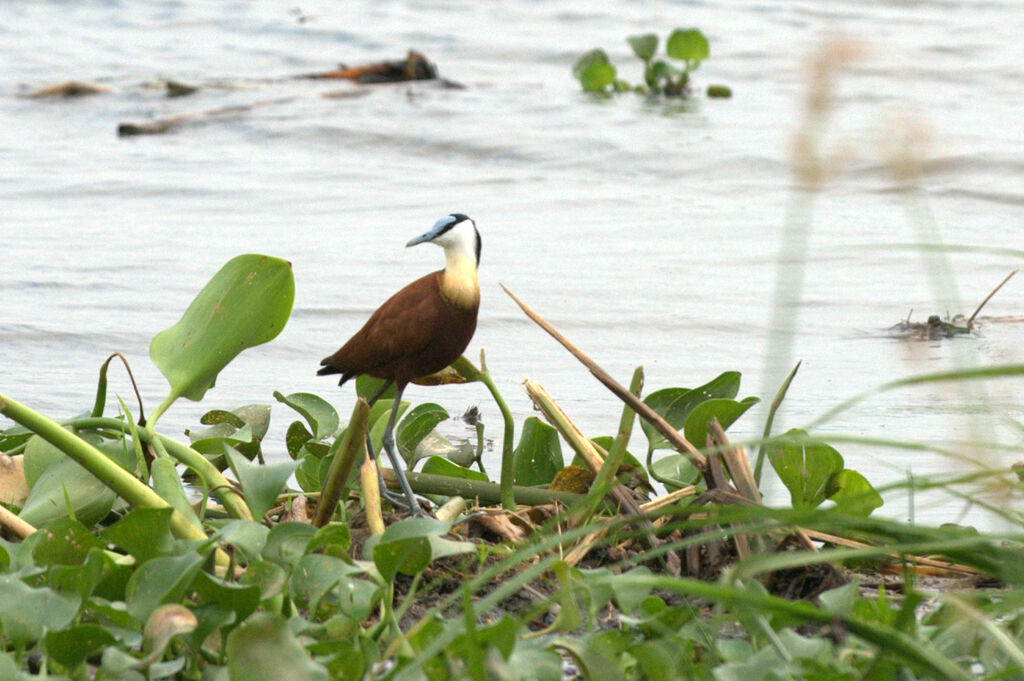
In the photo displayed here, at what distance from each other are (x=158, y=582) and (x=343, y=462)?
1.29ft

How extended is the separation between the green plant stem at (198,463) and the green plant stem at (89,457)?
5.9 inches

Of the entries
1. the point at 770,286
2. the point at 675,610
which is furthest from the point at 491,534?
the point at 770,286

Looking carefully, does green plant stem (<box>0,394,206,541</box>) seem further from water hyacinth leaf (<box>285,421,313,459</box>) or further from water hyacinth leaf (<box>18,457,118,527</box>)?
water hyacinth leaf (<box>285,421,313,459</box>)

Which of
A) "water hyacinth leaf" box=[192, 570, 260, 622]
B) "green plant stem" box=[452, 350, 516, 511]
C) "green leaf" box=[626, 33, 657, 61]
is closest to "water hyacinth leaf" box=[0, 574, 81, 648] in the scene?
"water hyacinth leaf" box=[192, 570, 260, 622]

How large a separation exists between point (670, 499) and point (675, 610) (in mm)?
430

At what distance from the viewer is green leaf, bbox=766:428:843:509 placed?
7.53 feet

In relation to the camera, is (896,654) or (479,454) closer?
(896,654)

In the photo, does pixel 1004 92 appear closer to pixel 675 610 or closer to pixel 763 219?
pixel 763 219

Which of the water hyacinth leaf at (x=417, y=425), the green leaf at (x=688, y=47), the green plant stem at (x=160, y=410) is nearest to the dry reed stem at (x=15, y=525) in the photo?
the green plant stem at (x=160, y=410)

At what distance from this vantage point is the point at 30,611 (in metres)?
1.68

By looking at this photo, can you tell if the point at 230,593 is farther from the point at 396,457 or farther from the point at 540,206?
the point at 540,206

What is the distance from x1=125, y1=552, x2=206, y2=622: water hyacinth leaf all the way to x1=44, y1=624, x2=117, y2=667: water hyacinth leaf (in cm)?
7

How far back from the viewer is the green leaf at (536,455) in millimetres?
2535

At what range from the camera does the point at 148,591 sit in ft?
5.75
